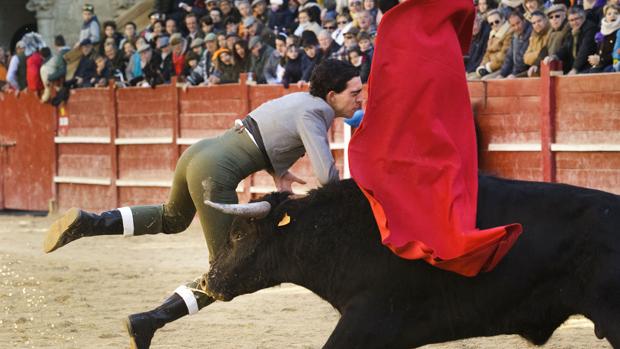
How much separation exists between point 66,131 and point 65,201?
0.82 meters

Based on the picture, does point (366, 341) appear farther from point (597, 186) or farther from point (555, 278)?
point (597, 186)

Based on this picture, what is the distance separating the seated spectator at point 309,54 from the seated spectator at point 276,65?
36 cm

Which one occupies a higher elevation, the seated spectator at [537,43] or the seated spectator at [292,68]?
the seated spectator at [537,43]

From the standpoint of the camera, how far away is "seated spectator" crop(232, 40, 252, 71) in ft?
37.2

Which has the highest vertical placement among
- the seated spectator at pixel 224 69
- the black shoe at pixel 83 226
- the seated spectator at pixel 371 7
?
the seated spectator at pixel 371 7

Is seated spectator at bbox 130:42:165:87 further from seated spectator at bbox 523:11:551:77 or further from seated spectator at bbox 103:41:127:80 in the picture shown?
seated spectator at bbox 523:11:551:77

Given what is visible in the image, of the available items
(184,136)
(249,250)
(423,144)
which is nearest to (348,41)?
(184,136)

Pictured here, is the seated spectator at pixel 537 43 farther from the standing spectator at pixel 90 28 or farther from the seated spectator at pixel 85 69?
the standing spectator at pixel 90 28

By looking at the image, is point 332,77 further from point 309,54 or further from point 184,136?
point 184,136

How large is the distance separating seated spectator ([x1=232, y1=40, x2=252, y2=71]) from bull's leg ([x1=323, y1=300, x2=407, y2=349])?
7.51 meters

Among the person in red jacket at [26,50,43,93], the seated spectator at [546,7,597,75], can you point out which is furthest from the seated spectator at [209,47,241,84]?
the seated spectator at [546,7,597,75]

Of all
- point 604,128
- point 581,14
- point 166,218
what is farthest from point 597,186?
point 166,218

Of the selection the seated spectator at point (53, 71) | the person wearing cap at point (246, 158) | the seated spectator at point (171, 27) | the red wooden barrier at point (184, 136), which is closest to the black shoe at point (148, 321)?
the person wearing cap at point (246, 158)

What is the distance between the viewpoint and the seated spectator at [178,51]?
12547mm
